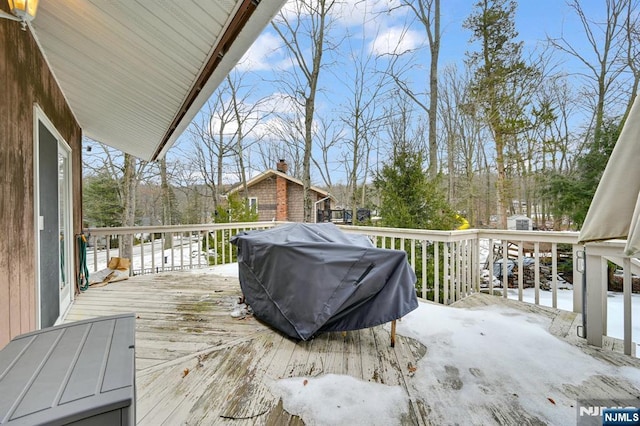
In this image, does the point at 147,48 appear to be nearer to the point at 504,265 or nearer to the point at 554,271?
the point at 504,265

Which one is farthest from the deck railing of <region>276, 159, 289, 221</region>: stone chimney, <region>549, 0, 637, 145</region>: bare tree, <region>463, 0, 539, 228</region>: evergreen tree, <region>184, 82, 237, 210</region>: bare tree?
<region>276, 159, 289, 221</region>: stone chimney

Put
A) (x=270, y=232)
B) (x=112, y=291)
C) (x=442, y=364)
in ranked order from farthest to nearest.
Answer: (x=112, y=291) < (x=270, y=232) < (x=442, y=364)

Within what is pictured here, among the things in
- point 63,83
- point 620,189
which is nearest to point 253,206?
point 63,83

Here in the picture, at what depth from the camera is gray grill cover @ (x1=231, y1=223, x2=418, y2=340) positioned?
234 centimetres

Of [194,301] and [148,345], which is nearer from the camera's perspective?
[148,345]

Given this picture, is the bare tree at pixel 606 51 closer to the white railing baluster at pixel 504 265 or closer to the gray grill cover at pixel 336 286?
the white railing baluster at pixel 504 265

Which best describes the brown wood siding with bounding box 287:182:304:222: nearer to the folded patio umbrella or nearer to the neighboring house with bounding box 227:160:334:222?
the neighboring house with bounding box 227:160:334:222

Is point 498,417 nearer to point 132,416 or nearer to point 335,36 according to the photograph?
point 132,416

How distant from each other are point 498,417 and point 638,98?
1783mm

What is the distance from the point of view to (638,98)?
1.44 m

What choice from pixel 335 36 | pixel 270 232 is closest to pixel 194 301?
pixel 270 232

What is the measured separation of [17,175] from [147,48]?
1.25 metres

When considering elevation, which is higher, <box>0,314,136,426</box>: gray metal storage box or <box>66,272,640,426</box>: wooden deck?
<box>0,314,136,426</box>: gray metal storage box

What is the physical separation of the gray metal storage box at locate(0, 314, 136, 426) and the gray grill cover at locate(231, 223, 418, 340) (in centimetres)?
143
